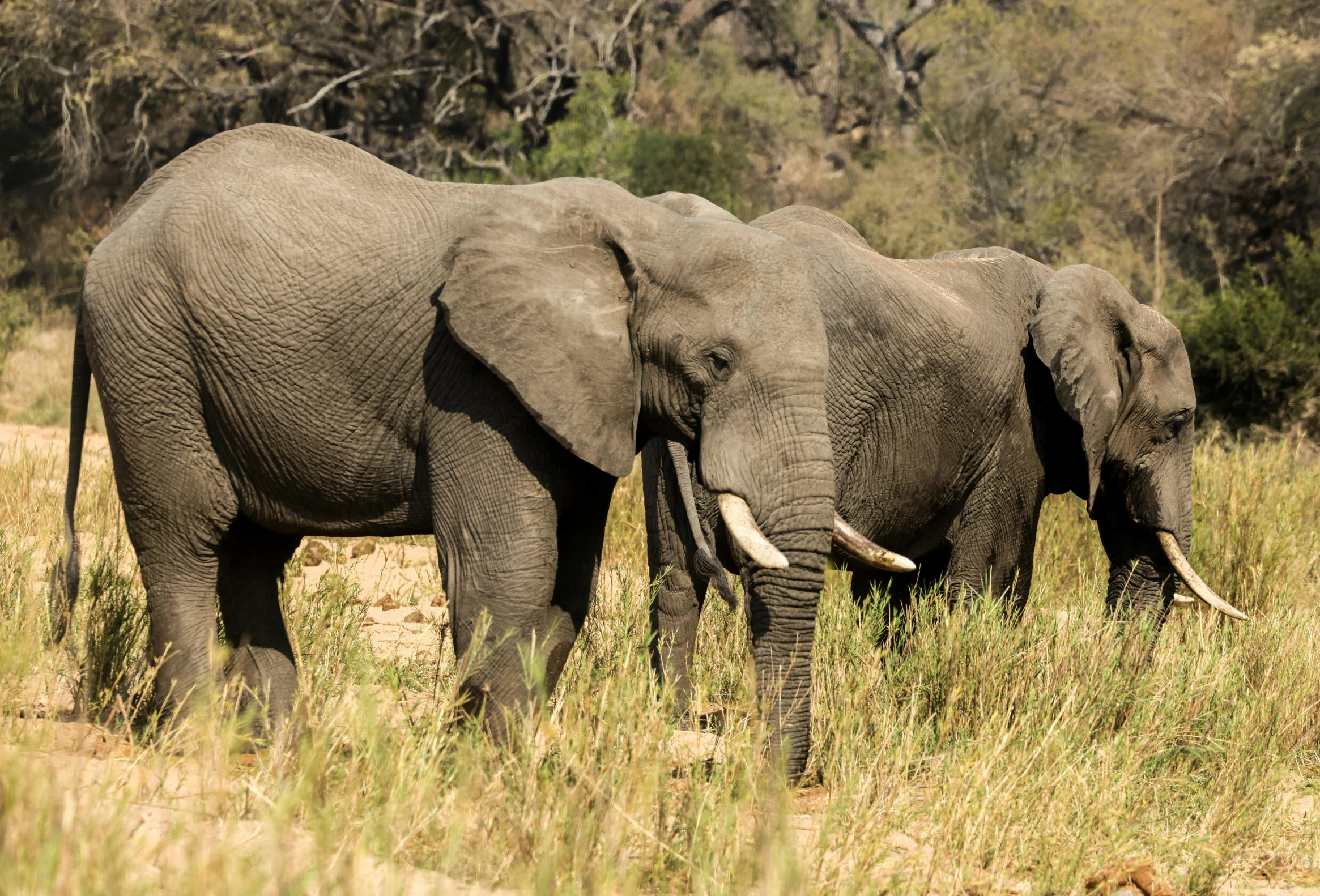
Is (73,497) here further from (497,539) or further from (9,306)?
Result: (9,306)

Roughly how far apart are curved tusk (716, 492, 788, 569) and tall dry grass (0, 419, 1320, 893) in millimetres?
476

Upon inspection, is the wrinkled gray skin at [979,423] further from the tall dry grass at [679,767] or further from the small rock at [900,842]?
the small rock at [900,842]

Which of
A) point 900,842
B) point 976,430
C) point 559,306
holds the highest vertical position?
point 559,306

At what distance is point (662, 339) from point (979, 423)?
7.00ft

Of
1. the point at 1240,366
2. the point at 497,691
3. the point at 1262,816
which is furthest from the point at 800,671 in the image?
the point at 1240,366

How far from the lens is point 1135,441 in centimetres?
634

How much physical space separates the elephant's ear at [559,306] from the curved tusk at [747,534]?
11.9 inches

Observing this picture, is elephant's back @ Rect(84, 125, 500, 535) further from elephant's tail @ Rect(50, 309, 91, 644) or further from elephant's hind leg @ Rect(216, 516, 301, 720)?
elephant's hind leg @ Rect(216, 516, 301, 720)

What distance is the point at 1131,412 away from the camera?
6316 mm

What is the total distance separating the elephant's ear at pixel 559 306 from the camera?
3.88 m

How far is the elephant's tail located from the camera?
Answer: 14.9ft

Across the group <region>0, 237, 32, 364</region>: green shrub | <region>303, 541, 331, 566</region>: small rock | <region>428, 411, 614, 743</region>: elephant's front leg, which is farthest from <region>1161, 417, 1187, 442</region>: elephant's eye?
<region>0, 237, 32, 364</region>: green shrub


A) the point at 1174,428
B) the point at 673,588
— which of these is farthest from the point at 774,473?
the point at 1174,428

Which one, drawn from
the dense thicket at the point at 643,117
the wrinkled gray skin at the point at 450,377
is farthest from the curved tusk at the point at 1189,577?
the dense thicket at the point at 643,117
